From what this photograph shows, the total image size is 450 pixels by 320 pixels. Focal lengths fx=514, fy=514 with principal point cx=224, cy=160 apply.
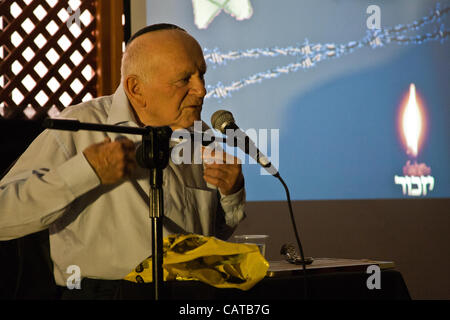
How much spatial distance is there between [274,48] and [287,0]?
254mm

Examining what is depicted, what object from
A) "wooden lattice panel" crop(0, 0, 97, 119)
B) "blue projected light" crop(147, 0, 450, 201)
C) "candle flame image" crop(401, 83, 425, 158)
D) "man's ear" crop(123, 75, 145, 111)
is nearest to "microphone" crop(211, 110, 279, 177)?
"man's ear" crop(123, 75, 145, 111)

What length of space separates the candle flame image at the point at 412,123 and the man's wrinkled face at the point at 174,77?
169 cm

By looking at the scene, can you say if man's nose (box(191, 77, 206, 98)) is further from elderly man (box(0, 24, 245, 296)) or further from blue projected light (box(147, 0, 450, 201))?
blue projected light (box(147, 0, 450, 201))

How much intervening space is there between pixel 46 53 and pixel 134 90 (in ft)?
4.91

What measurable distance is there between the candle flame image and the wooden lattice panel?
1630mm

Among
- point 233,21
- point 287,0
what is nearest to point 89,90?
point 233,21

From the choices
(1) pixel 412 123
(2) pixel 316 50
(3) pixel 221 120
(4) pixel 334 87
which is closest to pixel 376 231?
(1) pixel 412 123

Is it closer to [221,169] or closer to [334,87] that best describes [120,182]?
[221,169]

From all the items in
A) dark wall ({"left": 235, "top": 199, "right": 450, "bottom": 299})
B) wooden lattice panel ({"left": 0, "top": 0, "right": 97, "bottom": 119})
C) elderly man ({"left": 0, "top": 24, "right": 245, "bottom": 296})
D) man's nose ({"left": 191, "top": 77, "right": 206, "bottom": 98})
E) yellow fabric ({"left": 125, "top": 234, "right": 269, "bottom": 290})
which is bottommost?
dark wall ({"left": 235, "top": 199, "right": 450, "bottom": 299})

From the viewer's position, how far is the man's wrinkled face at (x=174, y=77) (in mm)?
1271

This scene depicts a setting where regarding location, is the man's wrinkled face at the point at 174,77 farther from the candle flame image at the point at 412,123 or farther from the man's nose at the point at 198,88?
the candle flame image at the point at 412,123

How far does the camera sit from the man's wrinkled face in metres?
1.27

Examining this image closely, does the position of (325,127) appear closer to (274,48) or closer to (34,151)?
(274,48)

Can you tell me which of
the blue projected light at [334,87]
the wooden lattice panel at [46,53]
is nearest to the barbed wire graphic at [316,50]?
the blue projected light at [334,87]
